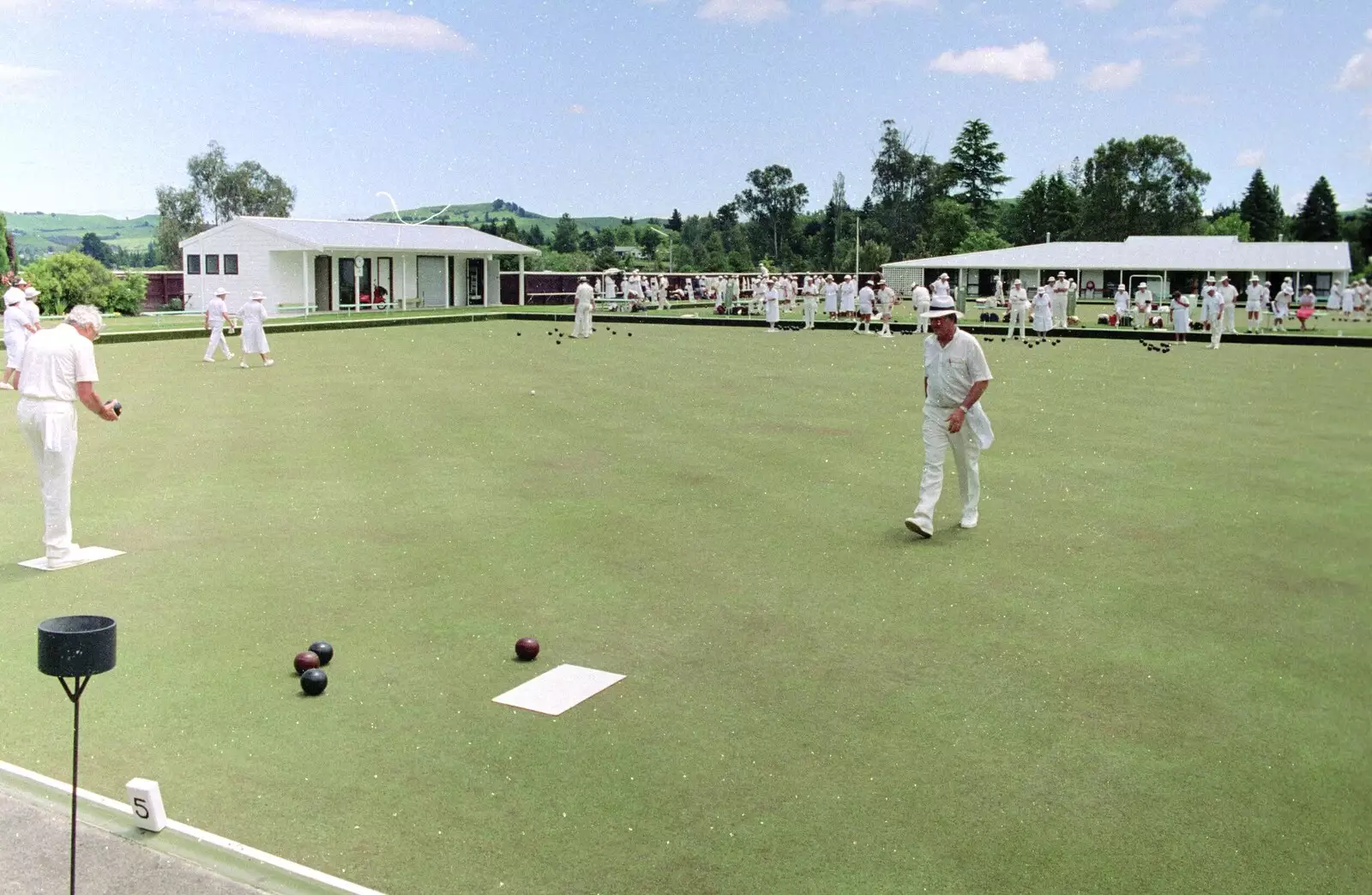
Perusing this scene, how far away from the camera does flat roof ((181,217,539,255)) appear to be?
4778 centimetres

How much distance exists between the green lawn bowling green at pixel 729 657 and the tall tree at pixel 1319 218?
7.76 feet

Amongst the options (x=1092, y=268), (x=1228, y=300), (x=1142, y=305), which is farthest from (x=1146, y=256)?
(x=1092, y=268)

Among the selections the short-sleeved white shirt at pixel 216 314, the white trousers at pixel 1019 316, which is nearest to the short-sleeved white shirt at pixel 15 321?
the short-sleeved white shirt at pixel 216 314

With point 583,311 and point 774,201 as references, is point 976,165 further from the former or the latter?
point 583,311

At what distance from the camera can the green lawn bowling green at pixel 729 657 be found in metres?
4.85

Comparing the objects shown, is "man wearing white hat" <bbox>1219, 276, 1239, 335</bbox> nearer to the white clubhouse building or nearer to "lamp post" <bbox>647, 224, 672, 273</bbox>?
the white clubhouse building

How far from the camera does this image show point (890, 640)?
7.40 metres

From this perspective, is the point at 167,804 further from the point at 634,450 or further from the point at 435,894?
the point at 634,450

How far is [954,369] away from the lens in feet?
33.1

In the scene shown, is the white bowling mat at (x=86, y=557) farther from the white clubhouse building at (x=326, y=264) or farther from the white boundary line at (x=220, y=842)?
the white clubhouse building at (x=326, y=264)

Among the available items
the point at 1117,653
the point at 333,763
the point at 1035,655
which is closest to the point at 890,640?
the point at 1035,655

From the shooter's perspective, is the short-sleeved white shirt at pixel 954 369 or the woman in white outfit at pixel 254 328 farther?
the woman in white outfit at pixel 254 328

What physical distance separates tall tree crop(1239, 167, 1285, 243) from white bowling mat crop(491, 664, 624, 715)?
391 centimetres

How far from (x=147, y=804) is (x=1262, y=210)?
5.17 metres
